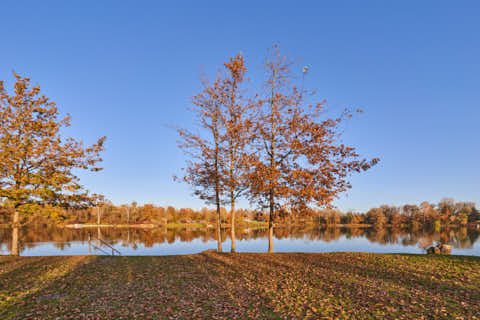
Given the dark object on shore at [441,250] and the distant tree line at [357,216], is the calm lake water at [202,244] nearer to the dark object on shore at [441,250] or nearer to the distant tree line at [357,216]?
the dark object on shore at [441,250]

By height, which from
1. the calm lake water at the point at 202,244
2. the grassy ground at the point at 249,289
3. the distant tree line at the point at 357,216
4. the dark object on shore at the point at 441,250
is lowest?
the distant tree line at the point at 357,216

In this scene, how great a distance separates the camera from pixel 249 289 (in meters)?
9.90

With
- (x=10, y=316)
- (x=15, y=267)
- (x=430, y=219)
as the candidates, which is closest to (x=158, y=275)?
(x=10, y=316)

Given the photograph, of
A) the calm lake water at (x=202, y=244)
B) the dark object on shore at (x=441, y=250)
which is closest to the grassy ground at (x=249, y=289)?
the dark object on shore at (x=441, y=250)

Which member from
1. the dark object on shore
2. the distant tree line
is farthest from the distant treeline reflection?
the distant tree line

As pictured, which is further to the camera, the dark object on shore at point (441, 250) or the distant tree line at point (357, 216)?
the distant tree line at point (357, 216)

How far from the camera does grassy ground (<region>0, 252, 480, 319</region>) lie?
774 cm

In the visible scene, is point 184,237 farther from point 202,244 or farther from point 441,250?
point 441,250

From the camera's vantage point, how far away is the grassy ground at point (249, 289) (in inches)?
305

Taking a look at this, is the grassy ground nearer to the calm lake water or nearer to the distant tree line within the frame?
the calm lake water

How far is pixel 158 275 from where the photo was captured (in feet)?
41.4

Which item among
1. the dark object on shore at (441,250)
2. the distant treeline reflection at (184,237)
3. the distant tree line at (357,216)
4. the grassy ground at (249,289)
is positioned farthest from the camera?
the distant tree line at (357,216)

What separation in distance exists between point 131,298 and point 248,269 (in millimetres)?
6025

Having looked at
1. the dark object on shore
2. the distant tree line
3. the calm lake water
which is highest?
the dark object on shore
